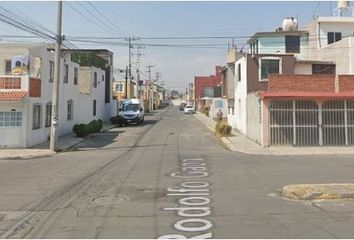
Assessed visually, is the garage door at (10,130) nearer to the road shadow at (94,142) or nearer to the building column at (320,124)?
the road shadow at (94,142)

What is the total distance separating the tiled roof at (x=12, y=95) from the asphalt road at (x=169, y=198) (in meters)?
4.75

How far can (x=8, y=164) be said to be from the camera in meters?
19.3

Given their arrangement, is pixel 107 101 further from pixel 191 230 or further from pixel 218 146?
pixel 191 230

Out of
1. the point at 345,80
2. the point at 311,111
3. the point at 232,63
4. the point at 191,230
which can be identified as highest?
the point at 232,63

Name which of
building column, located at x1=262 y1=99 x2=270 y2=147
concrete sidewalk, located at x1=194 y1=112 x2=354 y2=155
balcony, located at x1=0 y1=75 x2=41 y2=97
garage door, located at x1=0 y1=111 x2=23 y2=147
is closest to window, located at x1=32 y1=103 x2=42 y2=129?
garage door, located at x1=0 y1=111 x2=23 y2=147

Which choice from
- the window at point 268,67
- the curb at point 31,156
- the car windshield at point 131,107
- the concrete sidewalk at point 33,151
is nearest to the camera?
the curb at point 31,156

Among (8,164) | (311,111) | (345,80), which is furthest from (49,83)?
(345,80)

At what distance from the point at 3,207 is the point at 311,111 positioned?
1797 cm

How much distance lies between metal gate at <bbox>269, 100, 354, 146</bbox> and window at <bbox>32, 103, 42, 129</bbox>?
43.3 feet

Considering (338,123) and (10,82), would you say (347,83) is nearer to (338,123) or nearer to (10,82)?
(338,123)

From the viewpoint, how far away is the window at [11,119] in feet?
81.7

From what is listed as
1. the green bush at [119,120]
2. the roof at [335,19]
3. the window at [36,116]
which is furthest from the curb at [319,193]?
the green bush at [119,120]

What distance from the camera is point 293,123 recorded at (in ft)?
79.5

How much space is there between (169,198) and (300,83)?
685 inches
